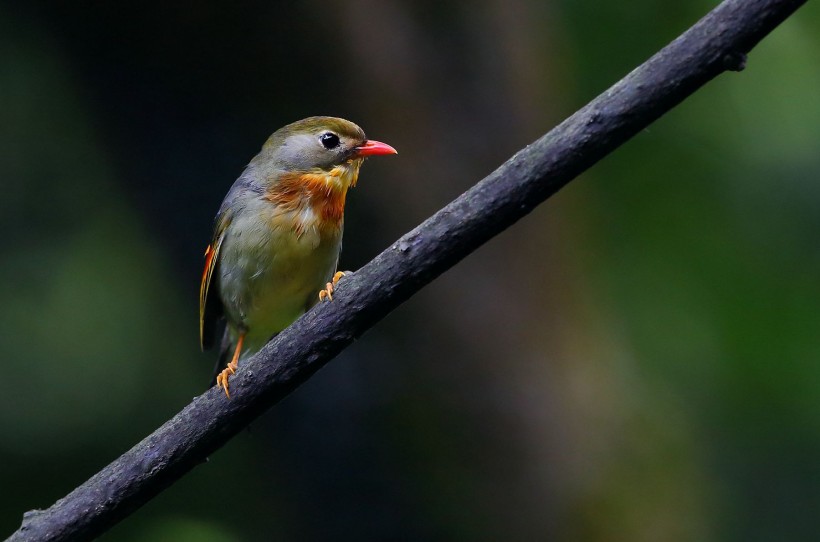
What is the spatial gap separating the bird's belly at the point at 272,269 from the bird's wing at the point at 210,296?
65mm

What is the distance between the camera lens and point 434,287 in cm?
511

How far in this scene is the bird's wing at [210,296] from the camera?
4.32m

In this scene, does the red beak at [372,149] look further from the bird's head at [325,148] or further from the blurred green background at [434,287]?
the blurred green background at [434,287]

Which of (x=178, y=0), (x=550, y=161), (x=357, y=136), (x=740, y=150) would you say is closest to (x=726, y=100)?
(x=740, y=150)

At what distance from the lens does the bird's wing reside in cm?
432

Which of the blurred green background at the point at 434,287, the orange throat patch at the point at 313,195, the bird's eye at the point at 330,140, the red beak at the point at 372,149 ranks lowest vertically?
the blurred green background at the point at 434,287

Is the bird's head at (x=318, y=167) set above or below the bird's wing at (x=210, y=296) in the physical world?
above

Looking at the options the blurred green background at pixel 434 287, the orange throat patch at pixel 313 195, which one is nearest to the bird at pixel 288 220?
the orange throat patch at pixel 313 195

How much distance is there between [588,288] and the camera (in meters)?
5.62

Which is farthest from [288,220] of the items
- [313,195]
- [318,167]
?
[318,167]

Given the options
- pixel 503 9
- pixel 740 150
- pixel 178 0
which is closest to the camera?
pixel 178 0

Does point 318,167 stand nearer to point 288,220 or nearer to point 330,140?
point 330,140

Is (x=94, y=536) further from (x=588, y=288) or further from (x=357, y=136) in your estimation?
(x=588, y=288)

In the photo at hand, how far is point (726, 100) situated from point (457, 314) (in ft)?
7.49
